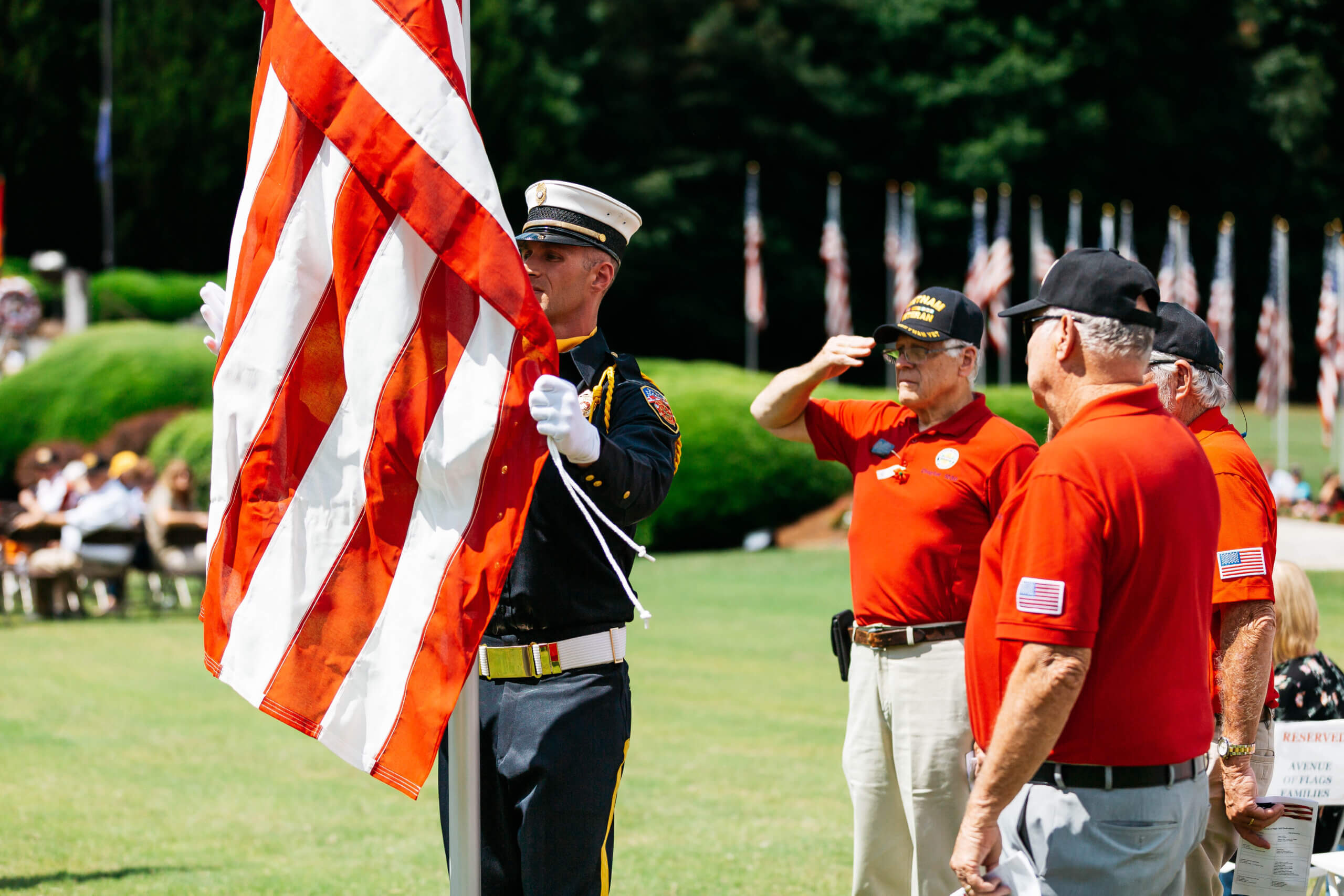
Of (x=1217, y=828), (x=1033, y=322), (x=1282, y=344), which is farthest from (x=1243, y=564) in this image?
(x=1282, y=344)

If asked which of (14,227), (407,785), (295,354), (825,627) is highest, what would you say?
(14,227)

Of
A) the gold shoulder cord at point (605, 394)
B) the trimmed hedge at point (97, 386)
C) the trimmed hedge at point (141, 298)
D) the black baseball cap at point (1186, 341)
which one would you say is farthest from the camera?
the trimmed hedge at point (141, 298)

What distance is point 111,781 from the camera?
9.02m

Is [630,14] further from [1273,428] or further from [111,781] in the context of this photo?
[111,781]

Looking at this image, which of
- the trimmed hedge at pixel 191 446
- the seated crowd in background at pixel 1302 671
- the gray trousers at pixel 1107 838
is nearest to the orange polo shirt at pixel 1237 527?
the seated crowd in background at pixel 1302 671

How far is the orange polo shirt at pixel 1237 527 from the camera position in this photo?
14.5 ft

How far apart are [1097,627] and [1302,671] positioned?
2.56 m

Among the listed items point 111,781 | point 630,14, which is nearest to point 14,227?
point 630,14

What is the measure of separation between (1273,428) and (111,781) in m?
41.8

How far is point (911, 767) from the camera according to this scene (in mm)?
5207

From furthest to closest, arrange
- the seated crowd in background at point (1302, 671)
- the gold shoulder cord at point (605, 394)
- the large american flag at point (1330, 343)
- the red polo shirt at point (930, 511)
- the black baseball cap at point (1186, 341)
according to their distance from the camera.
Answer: the large american flag at point (1330, 343)
the seated crowd in background at point (1302, 671)
the red polo shirt at point (930, 511)
the black baseball cap at point (1186, 341)
the gold shoulder cord at point (605, 394)

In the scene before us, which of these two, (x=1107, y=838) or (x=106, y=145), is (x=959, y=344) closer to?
(x=1107, y=838)

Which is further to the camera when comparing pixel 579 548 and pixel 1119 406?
pixel 579 548

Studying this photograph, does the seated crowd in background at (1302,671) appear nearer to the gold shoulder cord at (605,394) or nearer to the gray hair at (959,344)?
the gray hair at (959,344)
